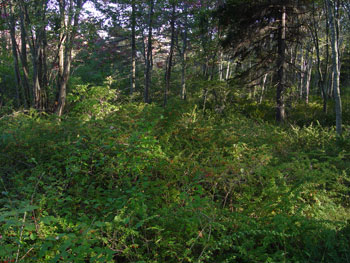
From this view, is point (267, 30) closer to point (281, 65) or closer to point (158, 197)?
point (281, 65)

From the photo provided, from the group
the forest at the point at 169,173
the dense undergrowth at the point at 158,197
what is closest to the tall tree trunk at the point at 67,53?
the forest at the point at 169,173

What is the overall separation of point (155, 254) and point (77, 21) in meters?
8.61

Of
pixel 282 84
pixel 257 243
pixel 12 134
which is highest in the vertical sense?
pixel 282 84

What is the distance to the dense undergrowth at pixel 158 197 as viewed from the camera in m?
2.22

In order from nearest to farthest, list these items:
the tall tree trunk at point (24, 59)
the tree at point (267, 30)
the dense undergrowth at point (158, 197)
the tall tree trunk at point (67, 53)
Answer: the dense undergrowth at point (158, 197)
the tall tree trunk at point (24, 59)
the tall tree trunk at point (67, 53)
the tree at point (267, 30)

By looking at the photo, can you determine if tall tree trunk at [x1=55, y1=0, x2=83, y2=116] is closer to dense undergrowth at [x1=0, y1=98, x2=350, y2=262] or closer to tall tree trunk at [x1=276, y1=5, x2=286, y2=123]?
dense undergrowth at [x1=0, y1=98, x2=350, y2=262]

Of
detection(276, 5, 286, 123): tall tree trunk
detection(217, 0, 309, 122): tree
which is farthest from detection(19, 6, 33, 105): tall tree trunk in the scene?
detection(276, 5, 286, 123): tall tree trunk

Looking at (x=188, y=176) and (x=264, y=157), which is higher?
(x=264, y=157)

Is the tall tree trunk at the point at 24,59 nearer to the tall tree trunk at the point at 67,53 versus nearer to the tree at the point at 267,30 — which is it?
the tall tree trunk at the point at 67,53

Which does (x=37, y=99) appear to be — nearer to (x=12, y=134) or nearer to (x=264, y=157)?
(x=12, y=134)

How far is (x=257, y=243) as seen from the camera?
260 cm

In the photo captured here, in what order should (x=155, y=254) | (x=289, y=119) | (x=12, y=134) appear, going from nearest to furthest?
1. (x=155, y=254)
2. (x=12, y=134)
3. (x=289, y=119)

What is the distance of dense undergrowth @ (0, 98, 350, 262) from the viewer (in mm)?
2219

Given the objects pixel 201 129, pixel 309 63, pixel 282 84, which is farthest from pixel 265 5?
pixel 309 63
